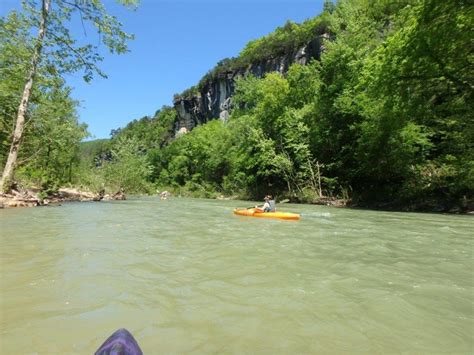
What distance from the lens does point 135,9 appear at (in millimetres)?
10141

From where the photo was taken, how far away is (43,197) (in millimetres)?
17734

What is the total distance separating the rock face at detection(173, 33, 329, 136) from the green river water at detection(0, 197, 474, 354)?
136ft

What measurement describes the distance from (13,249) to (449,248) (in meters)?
8.27

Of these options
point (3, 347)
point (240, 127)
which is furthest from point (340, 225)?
point (240, 127)

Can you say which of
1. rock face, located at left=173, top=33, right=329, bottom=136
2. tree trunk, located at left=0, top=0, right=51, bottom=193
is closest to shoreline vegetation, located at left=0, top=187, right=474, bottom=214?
tree trunk, located at left=0, top=0, right=51, bottom=193

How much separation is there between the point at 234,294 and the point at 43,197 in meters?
16.2

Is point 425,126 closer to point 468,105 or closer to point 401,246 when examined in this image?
point 468,105

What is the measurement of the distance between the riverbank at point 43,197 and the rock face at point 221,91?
31551 millimetres

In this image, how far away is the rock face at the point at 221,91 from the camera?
48.6 metres

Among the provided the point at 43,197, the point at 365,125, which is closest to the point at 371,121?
the point at 365,125

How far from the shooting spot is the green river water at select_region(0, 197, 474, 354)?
123 inches

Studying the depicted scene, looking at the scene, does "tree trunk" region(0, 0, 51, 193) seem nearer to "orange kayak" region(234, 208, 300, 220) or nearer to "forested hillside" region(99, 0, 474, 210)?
"orange kayak" region(234, 208, 300, 220)

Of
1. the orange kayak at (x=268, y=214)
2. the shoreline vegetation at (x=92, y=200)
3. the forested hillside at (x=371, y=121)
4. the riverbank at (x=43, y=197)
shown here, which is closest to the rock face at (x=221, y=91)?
the forested hillside at (x=371, y=121)

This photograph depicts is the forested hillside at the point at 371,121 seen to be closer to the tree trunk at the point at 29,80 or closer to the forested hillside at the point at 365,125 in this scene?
the forested hillside at the point at 365,125
